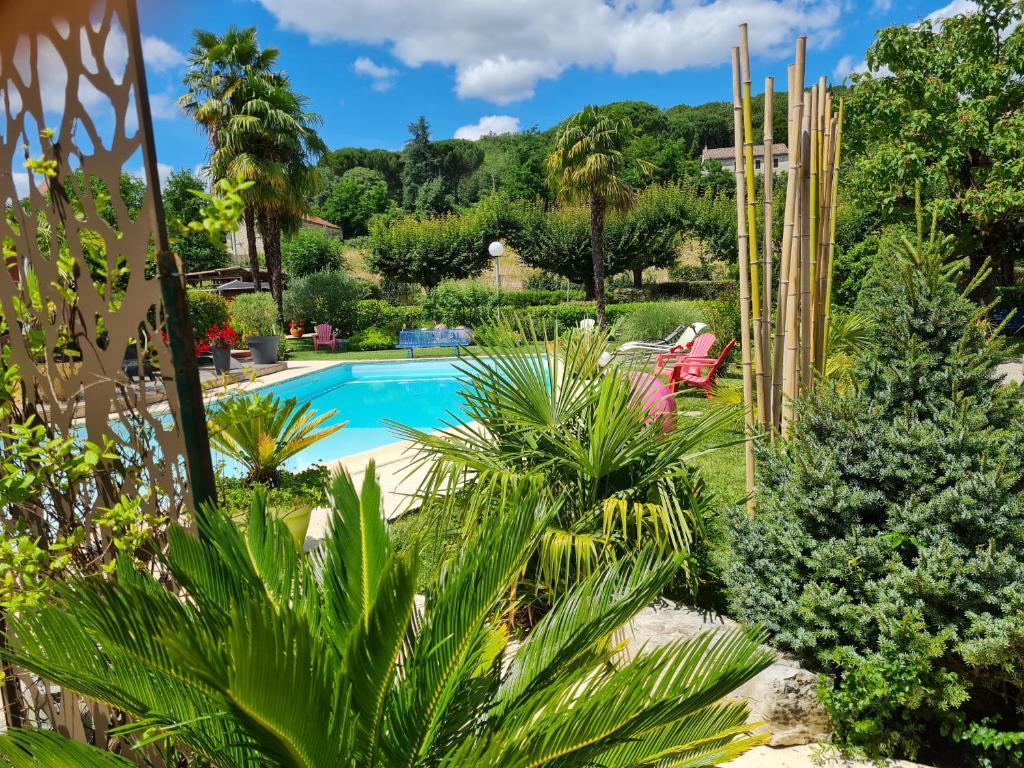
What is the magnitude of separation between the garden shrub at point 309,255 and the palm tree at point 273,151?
813 centimetres

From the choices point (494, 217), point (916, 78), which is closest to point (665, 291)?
point (494, 217)

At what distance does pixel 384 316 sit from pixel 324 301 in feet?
6.94

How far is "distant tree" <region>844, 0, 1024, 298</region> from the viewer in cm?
1184

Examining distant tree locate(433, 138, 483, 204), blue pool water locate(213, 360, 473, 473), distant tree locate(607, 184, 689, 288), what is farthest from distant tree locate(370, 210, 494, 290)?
distant tree locate(433, 138, 483, 204)

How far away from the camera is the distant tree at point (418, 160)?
62031 mm

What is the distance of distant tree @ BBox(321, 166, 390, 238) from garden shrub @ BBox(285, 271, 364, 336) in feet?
119

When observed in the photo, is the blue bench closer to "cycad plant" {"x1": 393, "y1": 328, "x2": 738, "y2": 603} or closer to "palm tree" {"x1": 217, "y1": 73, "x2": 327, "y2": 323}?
"palm tree" {"x1": 217, "y1": 73, "x2": 327, "y2": 323}

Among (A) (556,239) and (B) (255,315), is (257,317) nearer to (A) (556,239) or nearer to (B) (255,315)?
(B) (255,315)

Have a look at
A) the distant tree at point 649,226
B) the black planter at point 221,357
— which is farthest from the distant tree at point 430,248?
the black planter at point 221,357

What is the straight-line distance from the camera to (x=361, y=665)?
4.26 feet

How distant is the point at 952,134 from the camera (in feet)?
39.8

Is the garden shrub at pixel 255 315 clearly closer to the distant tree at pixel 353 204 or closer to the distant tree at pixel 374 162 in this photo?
the distant tree at pixel 353 204

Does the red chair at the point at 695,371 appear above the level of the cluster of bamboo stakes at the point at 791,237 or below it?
below

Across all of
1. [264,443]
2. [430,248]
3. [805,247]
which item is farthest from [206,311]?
[805,247]
